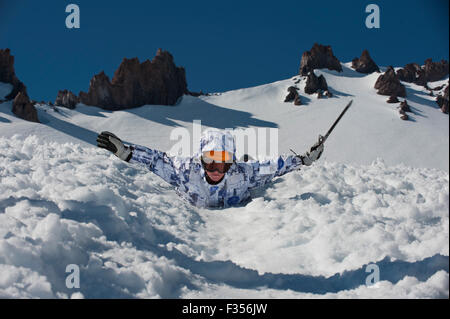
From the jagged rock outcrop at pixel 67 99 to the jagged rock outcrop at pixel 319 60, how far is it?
29165 mm

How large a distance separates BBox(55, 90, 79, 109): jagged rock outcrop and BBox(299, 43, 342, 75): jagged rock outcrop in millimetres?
29165

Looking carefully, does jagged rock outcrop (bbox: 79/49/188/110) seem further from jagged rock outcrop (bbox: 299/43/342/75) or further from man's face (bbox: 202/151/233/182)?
man's face (bbox: 202/151/233/182)

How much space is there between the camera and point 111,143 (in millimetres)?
4883

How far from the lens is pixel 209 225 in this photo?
4.90m

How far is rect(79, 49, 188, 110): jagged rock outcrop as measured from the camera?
35250mm

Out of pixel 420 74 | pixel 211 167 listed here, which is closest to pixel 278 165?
pixel 211 167

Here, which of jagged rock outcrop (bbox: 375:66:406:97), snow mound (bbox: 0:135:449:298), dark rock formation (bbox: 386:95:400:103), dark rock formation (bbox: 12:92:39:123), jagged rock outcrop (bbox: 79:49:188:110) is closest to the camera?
snow mound (bbox: 0:135:449:298)

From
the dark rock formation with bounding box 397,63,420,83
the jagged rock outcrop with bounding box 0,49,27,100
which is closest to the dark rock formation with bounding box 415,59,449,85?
the dark rock formation with bounding box 397,63,420,83

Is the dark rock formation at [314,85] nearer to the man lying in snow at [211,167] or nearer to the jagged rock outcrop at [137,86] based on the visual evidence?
the jagged rock outcrop at [137,86]

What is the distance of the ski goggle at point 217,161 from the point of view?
4.90 m

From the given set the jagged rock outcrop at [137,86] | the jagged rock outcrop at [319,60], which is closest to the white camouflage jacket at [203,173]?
the jagged rock outcrop at [137,86]

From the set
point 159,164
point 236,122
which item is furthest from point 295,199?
point 236,122
